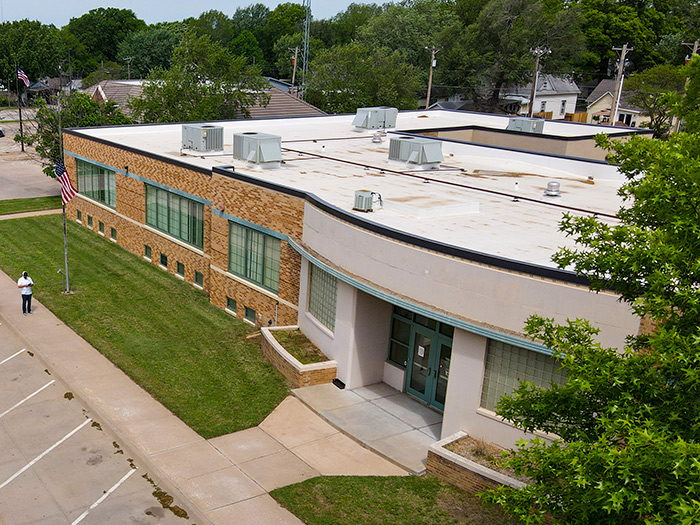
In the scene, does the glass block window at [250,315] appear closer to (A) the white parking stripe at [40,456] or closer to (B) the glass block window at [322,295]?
(B) the glass block window at [322,295]

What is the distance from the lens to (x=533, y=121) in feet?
128

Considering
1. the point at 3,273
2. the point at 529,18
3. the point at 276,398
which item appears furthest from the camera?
the point at 529,18

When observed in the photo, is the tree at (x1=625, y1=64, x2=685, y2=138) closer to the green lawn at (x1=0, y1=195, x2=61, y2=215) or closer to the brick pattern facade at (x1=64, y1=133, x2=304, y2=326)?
the green lawn at (x1=0, y1=195, x2=61, y2=215)

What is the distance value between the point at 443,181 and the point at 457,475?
502 inches

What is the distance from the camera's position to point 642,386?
8.33m

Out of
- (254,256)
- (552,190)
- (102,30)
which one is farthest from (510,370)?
(102,30)

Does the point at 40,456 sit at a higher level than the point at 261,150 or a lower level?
lower

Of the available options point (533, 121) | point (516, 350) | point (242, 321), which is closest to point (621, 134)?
point (533, 121)

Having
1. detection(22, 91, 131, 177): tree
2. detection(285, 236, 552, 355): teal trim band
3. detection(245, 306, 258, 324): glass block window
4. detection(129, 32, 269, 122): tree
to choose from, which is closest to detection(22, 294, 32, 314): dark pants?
detection(245, 306, 258, 324): glass block window

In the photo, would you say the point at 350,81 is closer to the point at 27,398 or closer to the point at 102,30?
the point at 27,398

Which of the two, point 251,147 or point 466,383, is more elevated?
point 251,147

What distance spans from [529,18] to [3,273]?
246 ft

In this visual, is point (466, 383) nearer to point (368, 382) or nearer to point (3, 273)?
point (368, 382)

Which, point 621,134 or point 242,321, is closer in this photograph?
point 242,321
